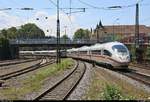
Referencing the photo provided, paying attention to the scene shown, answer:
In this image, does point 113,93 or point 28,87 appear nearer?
point 113,93

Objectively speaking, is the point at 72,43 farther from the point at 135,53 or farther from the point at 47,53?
the point at 135,53

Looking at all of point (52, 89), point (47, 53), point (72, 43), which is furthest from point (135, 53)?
point (47, 53)

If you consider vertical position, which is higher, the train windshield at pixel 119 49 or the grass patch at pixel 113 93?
the train windshield at pixel 119 49

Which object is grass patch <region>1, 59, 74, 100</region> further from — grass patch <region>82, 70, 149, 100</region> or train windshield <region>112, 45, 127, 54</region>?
train windshield <region>112, 45, 127, 54</region>

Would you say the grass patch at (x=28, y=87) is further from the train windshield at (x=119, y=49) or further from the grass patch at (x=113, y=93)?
the train windshield at (x=119, y=49)

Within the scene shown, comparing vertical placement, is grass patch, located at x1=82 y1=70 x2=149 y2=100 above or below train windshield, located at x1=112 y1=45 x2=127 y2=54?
below

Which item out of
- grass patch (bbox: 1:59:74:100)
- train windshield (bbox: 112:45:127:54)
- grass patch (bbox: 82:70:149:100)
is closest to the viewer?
grass patch (bbox: 82:70:149:100)

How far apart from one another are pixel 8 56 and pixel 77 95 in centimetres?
9448

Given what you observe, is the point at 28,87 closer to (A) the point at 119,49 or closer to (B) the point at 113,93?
(B) the point at 113,93

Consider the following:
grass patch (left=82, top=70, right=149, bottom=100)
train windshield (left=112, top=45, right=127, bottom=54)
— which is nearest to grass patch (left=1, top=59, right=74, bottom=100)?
grass patch (left=82, top=70, right=149, bottom=100)

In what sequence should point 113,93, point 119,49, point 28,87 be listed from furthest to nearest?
1. point 119,49
2. point 28,87
3. point 113,93

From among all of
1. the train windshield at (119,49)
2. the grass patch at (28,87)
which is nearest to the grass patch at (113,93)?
the grass patch at (28,87)

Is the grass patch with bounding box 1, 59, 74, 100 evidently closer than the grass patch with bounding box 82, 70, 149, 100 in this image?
No

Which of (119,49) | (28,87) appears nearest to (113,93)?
(28,87)
